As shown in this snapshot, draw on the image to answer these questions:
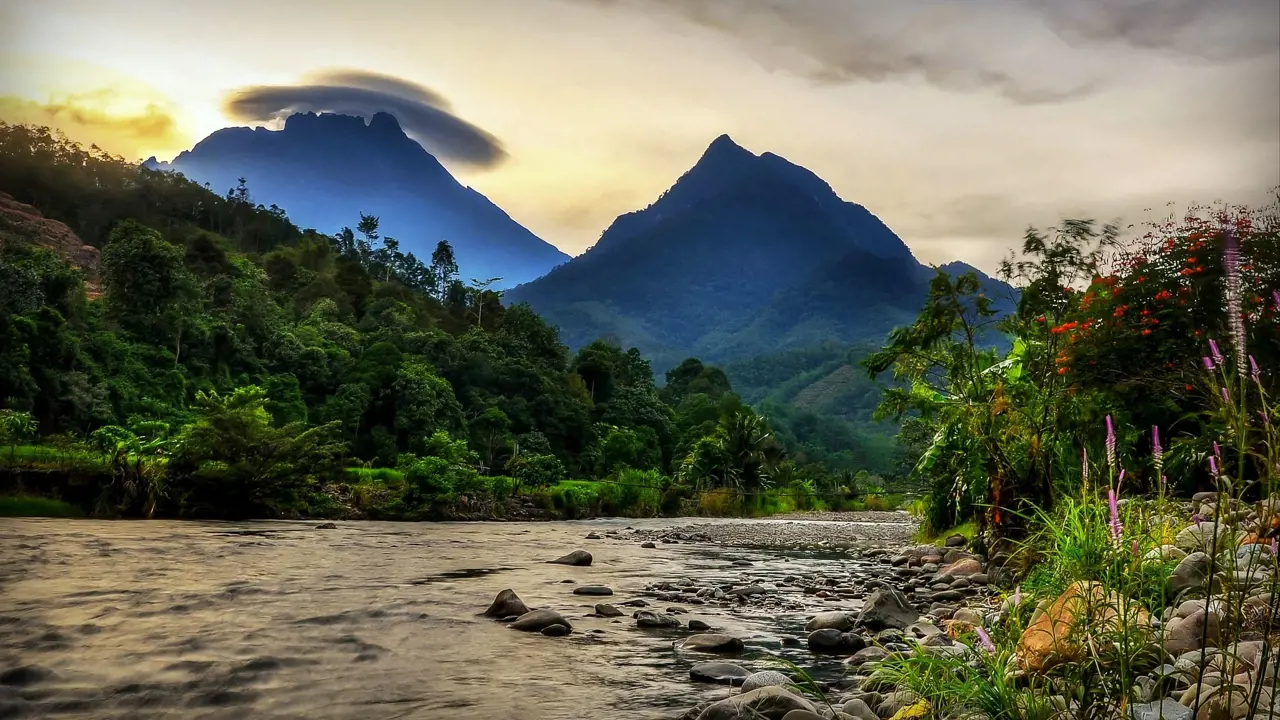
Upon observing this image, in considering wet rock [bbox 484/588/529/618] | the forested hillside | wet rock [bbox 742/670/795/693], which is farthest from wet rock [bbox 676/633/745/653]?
the forested hillside

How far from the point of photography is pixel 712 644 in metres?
7.37

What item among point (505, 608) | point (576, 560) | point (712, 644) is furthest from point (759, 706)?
point (576, 560)

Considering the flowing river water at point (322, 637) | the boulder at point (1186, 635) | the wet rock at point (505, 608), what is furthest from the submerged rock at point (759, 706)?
the wet rock at point (505, 608)

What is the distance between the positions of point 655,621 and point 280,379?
44.1m

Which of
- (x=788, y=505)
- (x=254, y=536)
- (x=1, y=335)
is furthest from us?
(x=788, y=505)

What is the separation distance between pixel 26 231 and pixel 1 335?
37.6 metres

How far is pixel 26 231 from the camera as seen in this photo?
62219 millimetres

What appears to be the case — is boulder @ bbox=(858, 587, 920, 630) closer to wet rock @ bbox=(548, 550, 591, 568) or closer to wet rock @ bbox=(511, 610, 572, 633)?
wet rock @ bbox=(511, 610, 572, 633)

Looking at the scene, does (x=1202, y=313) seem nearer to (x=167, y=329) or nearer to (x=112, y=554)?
(x=112, y=554)

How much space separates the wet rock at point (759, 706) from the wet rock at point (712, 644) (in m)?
2.46

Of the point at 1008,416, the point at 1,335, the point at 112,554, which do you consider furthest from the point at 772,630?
the point at 1,335

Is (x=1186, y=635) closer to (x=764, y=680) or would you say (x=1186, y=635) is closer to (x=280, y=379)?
(x=764, y=680)

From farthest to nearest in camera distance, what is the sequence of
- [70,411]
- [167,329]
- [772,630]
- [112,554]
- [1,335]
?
[167,329] → [70,411] → [1,335] → [112,554] → [772,630]

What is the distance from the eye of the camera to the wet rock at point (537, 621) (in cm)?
820
